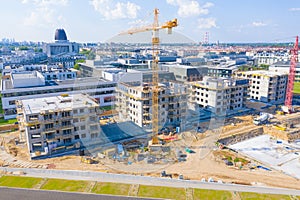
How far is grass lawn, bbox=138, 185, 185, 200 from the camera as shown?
18.8 metres

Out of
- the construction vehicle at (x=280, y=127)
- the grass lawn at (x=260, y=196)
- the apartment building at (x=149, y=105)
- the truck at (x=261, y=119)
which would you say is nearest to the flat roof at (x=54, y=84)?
A: the apartment building at (x=149, y=105)

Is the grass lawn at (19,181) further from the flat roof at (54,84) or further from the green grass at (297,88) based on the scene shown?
the green grass at (297,88)

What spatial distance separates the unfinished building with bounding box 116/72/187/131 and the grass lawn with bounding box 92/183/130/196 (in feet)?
40.5

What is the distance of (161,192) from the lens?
19.3m

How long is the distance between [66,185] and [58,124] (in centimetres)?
816

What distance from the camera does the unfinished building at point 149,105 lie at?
31.5 metres

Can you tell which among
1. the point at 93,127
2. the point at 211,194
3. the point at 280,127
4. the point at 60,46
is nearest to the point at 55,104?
the point at 93,127

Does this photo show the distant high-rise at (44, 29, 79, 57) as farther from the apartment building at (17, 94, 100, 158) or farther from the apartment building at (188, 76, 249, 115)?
the apartment building at (17, 94, 100, 158)

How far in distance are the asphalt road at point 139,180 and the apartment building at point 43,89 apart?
1763cm

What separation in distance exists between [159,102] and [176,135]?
4822 mm

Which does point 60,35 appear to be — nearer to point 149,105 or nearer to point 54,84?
point 54,84

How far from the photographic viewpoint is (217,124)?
36.3 m

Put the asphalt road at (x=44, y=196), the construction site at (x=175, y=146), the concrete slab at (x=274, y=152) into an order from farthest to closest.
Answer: the concrete slab at (x=274, y=152), the construction site at (x=175, y=146), the asphalt road at (x=44, y=196)

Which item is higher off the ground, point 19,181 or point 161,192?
point 19,181
